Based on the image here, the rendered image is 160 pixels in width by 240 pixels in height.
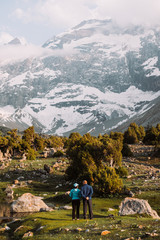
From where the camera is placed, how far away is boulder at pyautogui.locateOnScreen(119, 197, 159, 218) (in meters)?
20.8

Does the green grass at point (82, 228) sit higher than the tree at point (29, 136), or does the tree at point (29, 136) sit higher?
the tree at point (29, 136)

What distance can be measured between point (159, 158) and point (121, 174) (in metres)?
25.9

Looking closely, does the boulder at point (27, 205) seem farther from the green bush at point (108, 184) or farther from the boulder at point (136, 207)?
the boulder at point (136, 207)

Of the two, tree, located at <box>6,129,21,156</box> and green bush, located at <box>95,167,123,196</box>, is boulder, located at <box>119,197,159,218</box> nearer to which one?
green bush, located at <box>95,167,123,196</box>

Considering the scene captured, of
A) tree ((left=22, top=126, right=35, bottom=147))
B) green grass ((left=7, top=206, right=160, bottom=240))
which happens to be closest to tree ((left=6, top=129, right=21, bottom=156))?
tree ((left=22, top=126, right=35, bottom=147))

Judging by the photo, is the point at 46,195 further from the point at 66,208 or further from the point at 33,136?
the point at 33,136

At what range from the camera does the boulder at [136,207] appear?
20.8 metres

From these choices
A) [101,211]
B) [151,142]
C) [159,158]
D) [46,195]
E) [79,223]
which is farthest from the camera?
[151,142]

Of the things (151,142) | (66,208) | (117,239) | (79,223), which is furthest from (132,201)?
(151,142)

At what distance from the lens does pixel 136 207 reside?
21234 millimetres

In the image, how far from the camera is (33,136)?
106 meters

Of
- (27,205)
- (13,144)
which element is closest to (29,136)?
(13,144)

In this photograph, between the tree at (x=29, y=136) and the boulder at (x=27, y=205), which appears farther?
the tree at (x=29, y=136)

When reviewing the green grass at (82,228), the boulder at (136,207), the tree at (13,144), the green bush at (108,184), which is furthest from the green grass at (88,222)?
the tree at (13,144)
